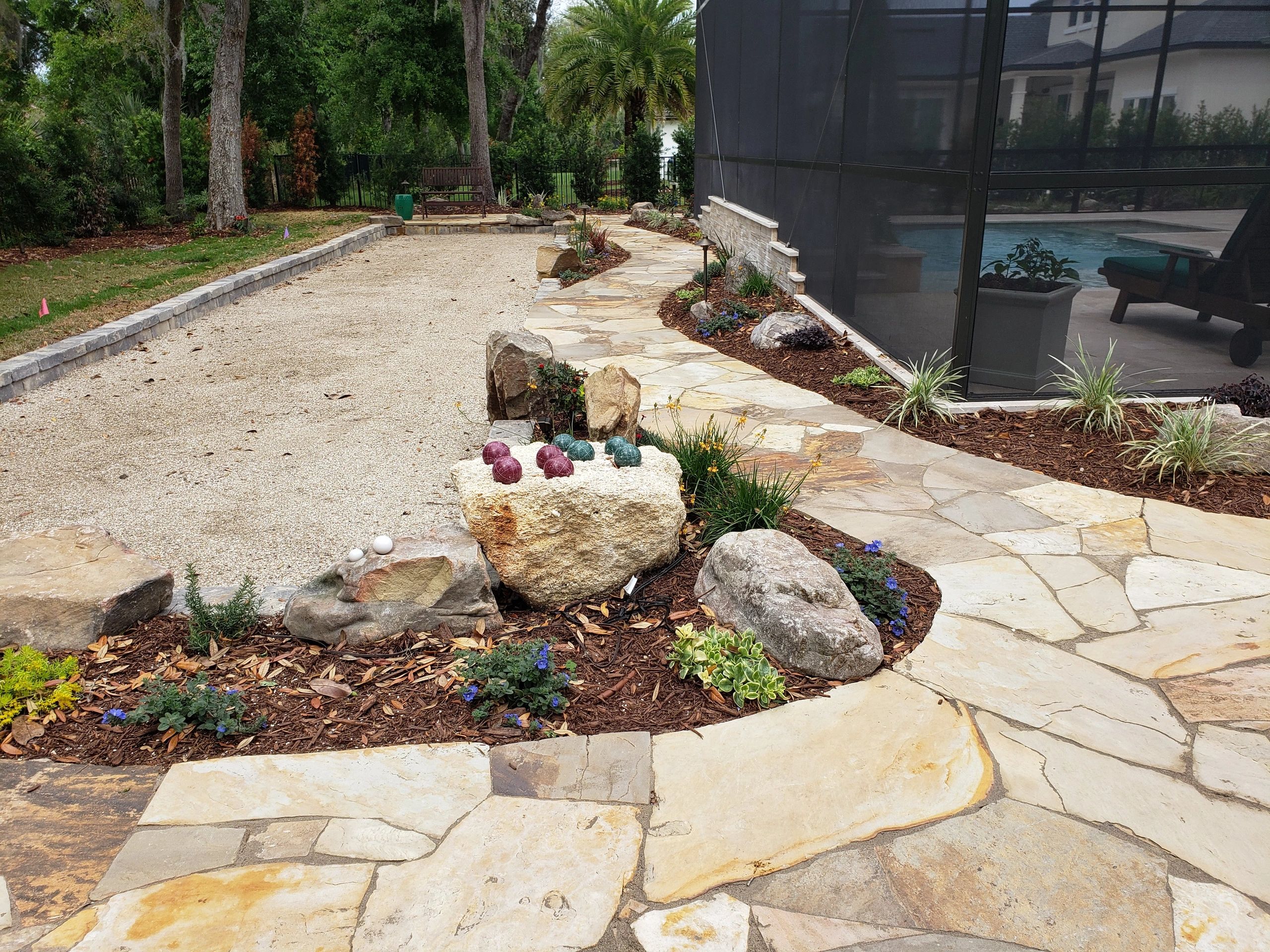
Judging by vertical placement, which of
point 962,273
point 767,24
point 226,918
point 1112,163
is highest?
point 767,24

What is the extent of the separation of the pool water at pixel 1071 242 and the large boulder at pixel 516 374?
2.48 metres

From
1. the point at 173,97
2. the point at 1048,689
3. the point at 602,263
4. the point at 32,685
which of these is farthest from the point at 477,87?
the point at 1048,689

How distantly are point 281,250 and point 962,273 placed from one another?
10606mm

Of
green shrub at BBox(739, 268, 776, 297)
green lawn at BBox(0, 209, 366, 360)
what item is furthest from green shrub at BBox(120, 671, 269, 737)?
green shrub at BBox(739, 268, 776, 297)

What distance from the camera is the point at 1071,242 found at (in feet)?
17.1

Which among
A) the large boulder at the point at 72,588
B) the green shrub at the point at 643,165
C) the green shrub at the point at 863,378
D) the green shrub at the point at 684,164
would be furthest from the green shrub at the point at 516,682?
the green shrub at the point at 684,164

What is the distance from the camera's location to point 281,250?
42.3ft

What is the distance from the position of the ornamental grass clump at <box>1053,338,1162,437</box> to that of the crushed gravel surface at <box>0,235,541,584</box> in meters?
3.62

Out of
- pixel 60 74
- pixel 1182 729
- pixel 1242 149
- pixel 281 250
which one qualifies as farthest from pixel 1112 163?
pixel 60 74

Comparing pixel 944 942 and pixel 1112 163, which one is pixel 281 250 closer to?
pixel 1112 163

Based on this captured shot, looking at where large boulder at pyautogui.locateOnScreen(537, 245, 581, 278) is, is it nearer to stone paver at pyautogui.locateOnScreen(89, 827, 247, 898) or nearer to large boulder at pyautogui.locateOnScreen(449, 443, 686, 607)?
large boulder at pyautogui.locateOnScreen(449, 443, 686, 607)

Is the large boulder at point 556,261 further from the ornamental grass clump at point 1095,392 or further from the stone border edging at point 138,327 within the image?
the ornamental grass clump at point 1095,392

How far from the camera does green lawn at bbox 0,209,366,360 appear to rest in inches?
311

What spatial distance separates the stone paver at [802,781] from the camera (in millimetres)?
2219
